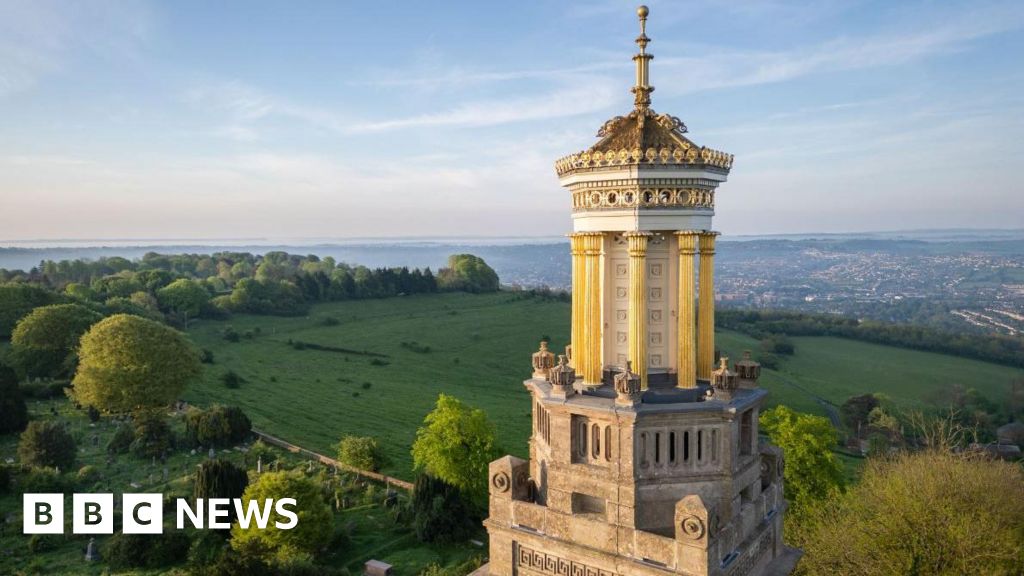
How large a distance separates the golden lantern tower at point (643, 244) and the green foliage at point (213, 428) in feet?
136

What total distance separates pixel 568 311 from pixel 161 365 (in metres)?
72.9

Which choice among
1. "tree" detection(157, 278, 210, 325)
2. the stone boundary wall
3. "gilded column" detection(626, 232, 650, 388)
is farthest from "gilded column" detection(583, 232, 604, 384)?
"tree" detection(157, 278, 210, 325)

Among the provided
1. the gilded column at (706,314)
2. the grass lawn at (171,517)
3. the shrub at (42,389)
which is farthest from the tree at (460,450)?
the shrub at (42,389)

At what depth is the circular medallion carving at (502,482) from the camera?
12.1 meters

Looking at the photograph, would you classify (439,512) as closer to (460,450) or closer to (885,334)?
(460,450)

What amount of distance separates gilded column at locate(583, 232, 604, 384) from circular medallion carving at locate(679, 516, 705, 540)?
9.57 feet

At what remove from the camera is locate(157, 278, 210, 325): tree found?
95938 mm

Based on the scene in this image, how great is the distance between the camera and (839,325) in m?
102

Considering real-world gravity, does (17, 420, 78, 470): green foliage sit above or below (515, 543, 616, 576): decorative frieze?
below

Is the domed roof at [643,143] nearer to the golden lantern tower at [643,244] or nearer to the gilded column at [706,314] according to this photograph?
the golden lantern tower at [643,244]

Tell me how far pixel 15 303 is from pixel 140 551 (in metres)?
56.1

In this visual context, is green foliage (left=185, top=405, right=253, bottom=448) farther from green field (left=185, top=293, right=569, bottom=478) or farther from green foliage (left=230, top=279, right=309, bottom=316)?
green foliage (left=230, top=279, right=309, bottom=316)

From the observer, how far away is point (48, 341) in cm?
5981

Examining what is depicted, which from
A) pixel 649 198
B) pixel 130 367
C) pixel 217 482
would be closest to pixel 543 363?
pixel 649 198
